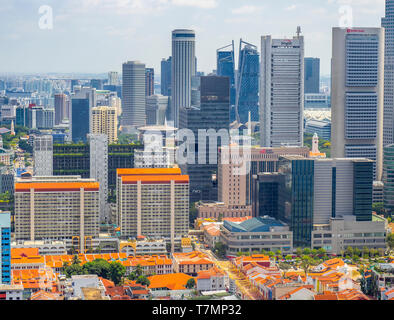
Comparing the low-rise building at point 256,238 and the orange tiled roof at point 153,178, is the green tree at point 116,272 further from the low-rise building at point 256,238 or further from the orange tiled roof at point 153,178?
the orange tiled roof at point 153,178

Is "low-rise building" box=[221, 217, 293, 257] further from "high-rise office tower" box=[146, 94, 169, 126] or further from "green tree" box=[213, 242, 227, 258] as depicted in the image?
"high-rise office tower" box=[146, 94, 169, 126]

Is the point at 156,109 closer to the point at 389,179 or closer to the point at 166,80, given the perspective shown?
the point at 166,80

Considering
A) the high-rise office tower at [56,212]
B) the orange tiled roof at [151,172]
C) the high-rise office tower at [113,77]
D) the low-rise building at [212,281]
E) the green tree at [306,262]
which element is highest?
the high-rise office tower at [113,77]

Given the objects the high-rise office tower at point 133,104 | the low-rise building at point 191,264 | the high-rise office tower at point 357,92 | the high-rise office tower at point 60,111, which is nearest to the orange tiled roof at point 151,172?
the low-rise building at point 191,264
